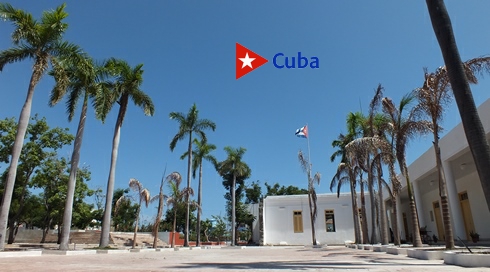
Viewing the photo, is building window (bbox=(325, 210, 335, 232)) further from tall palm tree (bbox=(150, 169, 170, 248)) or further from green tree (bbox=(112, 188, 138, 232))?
green tree (bbox=(112, 188, 138, 232))

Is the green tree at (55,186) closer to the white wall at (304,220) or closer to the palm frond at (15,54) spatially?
the palm frond at (15,54)

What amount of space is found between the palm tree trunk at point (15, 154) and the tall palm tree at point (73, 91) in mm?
1059

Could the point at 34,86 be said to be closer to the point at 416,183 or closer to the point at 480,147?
the point at 480,147

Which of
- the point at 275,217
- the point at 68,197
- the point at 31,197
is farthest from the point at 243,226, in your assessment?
the point at 68,197

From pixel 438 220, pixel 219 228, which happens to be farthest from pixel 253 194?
pixel 438 220

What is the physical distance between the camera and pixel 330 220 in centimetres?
3666

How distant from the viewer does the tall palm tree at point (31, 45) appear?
47.1ft

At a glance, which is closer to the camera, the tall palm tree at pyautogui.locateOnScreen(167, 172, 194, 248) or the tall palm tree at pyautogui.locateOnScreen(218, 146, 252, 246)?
the tall palm tree at pyautogui.locateOnScreen(167, 172, 194, 248)

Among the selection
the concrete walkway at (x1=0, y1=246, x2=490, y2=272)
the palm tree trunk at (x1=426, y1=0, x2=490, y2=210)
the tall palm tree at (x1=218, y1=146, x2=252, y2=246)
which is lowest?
the concrete walkway at (x1=0, y1=246, x2=490, y2=272)

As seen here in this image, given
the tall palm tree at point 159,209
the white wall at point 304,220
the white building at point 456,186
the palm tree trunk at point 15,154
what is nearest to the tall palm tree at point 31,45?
the palm tree trunk at point 15,154

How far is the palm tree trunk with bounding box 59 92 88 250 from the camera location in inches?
635

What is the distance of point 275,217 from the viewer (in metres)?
37.6

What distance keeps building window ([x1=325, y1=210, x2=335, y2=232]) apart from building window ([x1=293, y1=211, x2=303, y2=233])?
2759 millimetres

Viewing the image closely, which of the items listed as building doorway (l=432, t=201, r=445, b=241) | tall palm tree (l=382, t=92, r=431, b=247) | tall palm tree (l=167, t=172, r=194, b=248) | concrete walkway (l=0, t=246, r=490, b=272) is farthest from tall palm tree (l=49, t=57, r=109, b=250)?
building doorway (l=432, t=201, r=445, b=241)
